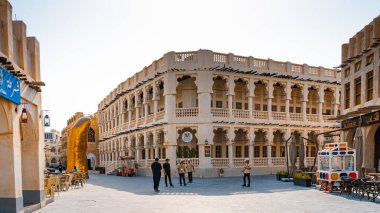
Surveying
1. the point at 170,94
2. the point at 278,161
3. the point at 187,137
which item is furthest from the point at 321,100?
the point at 170,94

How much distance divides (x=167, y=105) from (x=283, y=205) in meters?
17.3

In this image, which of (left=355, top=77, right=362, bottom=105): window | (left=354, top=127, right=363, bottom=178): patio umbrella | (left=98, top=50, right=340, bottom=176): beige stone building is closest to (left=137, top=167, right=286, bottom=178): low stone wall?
(left=98, top=50, right=340, bottom=176): beige stone building

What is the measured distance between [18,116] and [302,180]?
14559 mm

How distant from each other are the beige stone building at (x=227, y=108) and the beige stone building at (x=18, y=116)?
625 inches

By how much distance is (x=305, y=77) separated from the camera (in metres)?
32.1

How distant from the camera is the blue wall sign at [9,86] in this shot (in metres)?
9.00

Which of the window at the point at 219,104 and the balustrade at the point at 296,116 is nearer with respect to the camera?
the window at the point at 219,104

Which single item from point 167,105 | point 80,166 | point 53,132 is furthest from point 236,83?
point 53,132

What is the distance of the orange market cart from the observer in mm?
15781

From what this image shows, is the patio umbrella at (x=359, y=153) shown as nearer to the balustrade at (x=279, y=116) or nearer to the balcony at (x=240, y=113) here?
the balcony at (x=240, y=113)

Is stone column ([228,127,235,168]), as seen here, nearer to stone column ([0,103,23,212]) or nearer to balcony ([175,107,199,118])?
balcony ([175,107,199,118])

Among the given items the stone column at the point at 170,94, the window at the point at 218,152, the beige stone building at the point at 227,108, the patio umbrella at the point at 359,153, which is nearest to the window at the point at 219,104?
the beige stone building at the point at 227,108

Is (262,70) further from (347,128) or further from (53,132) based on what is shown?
(53,132)

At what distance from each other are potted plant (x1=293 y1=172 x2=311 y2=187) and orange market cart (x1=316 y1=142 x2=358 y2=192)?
6.29ft
